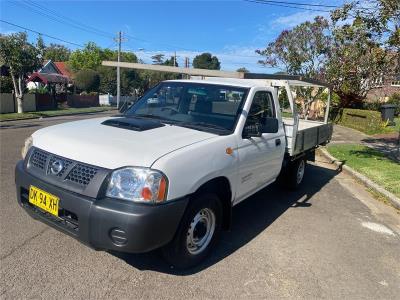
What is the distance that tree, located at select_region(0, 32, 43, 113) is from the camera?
Answer: 69.4 ft

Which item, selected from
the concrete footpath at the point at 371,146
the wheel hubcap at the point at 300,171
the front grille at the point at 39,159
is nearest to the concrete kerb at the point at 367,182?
the concrete footpath at the point at 371,146

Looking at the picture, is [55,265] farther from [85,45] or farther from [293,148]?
[85,45]

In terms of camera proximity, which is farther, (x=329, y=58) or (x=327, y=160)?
(x=329, y=58)

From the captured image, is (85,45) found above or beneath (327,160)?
above

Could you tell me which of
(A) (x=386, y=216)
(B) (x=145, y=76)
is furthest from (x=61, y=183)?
(B) (x=145, y=76)

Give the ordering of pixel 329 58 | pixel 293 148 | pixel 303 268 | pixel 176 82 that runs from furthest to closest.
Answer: pixel 329 58
pixel 293 148
pixel 176 82
pixel 303 268

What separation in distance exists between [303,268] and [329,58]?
20.2 metres

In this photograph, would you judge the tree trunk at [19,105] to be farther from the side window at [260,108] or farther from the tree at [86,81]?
the side window at [260,108]

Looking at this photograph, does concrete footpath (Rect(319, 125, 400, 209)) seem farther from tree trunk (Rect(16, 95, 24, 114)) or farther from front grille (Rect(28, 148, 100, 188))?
tree trunk (Rect(16, 95, 24, 114))

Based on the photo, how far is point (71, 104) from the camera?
1363 inches

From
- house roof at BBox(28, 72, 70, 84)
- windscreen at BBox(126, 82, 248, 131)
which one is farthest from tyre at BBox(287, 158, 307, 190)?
house roof at BBox(28, 72, 70, 84)

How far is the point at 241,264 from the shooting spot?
388 cm

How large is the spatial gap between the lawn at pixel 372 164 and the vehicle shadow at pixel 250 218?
1.04 metres

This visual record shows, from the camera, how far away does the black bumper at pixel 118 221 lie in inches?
116
